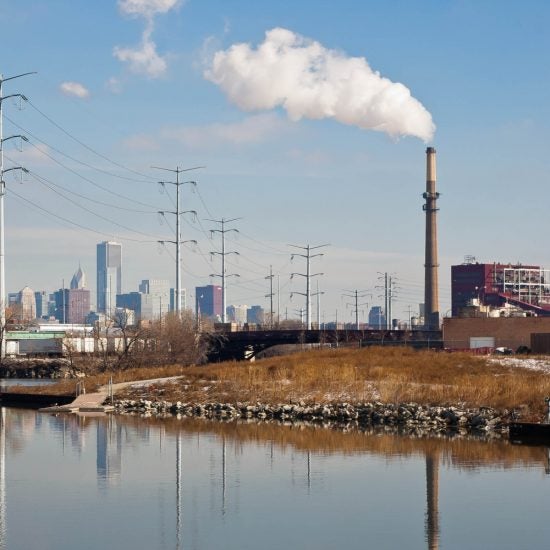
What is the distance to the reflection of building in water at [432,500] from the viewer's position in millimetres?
24391

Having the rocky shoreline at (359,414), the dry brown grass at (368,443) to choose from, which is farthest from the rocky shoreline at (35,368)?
→ the dry brown grass at (368,443)

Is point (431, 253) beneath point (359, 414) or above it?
above

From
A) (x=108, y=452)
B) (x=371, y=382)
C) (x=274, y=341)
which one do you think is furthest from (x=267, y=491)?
(x=274, y=341)

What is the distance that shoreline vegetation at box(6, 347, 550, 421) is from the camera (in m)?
52.5

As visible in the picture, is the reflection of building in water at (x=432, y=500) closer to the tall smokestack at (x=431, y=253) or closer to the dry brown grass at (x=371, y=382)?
the dry brown grass at (x=371, y=382)

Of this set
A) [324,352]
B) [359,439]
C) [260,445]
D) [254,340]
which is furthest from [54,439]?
[254,340]

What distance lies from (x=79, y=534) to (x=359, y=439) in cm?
2027

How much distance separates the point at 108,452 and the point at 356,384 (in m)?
21.8

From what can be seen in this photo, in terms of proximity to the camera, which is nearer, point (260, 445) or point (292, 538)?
point (292, 538)

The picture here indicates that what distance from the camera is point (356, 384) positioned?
193ft

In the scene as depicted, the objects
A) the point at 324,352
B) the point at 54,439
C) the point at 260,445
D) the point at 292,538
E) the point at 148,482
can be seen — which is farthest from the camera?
the point at 324,352

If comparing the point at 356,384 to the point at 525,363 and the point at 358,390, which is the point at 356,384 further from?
the point at 525,363

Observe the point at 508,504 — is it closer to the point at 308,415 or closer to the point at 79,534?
the point at 79,534

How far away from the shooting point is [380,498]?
1165 inches
